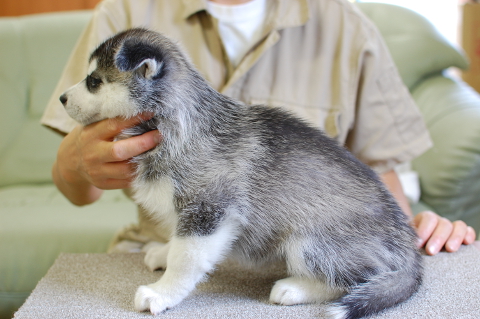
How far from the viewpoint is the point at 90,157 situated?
1122mm

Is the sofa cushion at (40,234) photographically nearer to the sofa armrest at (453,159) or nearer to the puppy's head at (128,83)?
the puppy's head at (128,83)

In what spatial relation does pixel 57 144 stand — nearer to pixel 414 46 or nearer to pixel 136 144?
pixel 136 144

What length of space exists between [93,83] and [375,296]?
0.78 m

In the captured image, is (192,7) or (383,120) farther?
(383,120)

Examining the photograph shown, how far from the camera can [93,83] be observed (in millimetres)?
989

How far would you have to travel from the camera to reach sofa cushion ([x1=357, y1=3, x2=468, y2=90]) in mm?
2594

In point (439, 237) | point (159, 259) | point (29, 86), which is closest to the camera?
point (159, 259)

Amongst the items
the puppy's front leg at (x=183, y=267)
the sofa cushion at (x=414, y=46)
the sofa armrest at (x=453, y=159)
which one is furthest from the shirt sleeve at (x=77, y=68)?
the sofa cushion at (x=414, y=46)

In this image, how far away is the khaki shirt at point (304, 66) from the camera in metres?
1.51

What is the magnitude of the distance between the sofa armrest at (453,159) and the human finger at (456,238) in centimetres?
75

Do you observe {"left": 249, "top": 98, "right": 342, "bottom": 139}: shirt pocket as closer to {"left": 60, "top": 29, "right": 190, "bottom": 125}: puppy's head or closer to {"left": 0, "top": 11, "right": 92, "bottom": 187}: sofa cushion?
{"left": 60, "top": 29, "right": 190, "bottom": 125}: puppy's head

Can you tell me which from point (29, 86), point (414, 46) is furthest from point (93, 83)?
point (414, 46)

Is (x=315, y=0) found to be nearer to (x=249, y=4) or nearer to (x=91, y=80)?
(x=249, y=4)

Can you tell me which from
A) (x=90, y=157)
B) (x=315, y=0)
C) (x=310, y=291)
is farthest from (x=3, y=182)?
(x=310, y=291)
